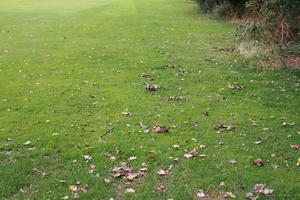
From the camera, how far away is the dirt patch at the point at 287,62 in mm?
18406

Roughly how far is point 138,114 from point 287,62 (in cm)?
863

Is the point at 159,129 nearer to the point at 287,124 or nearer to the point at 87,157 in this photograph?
the point at 87,157

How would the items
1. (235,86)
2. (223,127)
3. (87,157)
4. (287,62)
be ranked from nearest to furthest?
(87,157), (223,127), (235,86), (287,62)

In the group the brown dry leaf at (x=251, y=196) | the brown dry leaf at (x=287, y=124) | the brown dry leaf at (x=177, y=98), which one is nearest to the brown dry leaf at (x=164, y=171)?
the brown dry leaf at (x=251, y=196)

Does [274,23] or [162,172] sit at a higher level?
[274,23]

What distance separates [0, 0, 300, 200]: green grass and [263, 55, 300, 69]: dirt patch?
791mm

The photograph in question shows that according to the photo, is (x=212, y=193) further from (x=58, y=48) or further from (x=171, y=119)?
(x=58, y=48)

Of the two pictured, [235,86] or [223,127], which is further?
[235,86]

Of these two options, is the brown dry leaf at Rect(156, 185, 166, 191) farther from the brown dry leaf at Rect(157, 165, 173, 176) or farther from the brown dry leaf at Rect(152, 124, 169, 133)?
the brown dry leaf at Rect(152, 124, 169, 133)

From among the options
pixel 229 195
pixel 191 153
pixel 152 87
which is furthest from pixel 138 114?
pixel 229 195

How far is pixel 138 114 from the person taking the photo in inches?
516

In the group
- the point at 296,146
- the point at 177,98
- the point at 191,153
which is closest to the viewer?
the point at 191,153

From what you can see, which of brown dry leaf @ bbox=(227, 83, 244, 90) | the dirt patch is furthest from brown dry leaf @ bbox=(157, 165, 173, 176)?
the dirt patch

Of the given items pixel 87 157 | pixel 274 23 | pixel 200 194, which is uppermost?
pixel 274 23
